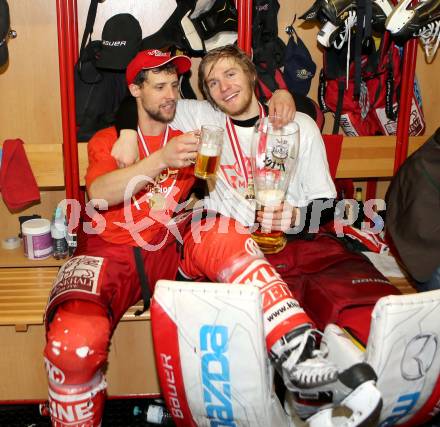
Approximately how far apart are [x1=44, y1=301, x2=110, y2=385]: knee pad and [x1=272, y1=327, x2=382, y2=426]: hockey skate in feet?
1.64

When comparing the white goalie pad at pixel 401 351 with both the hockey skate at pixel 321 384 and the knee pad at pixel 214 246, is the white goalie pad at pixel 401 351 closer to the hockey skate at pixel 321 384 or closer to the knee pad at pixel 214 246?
the hockey skate at pixel 321 384

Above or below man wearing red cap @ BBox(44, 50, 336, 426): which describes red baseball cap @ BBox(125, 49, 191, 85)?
above

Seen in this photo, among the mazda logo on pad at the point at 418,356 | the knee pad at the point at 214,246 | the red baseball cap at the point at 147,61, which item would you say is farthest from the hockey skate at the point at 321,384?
the red baseball cap at the point at 147,61

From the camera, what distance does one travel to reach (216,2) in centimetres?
246

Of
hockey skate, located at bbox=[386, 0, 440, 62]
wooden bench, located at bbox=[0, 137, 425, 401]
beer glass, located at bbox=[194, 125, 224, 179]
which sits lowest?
wooden bench, located at bbox=[0, 137, 425, 401]

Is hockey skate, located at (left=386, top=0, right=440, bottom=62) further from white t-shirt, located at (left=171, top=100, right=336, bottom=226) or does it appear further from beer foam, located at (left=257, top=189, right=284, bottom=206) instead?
beer foam, located at (left=257, top=189, right=284, bottom=206)

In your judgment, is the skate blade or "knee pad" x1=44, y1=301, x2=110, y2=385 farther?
"knee pad" x1=44, y1=301, x2=110, y2=385

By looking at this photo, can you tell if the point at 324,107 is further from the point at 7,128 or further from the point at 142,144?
the point at 7,128

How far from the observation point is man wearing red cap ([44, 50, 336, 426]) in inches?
66.9

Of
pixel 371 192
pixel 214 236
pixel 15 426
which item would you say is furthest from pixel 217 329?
pixel 371 192

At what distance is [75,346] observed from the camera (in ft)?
5.52

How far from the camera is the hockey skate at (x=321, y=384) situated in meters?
1.46

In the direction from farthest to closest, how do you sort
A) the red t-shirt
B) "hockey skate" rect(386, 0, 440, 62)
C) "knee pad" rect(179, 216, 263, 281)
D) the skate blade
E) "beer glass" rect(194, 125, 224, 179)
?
"hockey skate" rect(386, 0, 440, 62) < the red t-shirt < "knee pad" rect(179, 216, 263, 281) < "beer glass" rect(194, 125, 224, 179) < the skate blade

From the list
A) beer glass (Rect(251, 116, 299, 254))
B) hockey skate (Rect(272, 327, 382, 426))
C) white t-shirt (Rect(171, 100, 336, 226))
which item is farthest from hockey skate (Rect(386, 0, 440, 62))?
hockey skate (Rect(272, 327, 382, 426))
